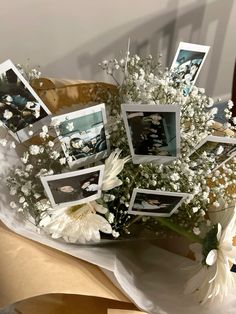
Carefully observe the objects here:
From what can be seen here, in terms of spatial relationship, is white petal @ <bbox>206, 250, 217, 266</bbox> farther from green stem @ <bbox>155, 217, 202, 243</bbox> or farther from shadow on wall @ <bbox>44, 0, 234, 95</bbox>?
shadow on wall @ <bbox>44, 0, 234, 95</bbox>

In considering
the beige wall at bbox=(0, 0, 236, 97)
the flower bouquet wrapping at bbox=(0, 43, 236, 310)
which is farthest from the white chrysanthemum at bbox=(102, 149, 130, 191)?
the beige wall at bbox=(0, 0, 236, 97)

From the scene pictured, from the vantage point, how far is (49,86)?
2.82 ft

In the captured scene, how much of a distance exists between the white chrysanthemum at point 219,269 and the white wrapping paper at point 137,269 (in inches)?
1.0

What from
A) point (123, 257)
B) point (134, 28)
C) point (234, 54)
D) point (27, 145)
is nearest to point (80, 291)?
point (123, 257)

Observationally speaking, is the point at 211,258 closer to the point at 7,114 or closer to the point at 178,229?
the point at 178,229

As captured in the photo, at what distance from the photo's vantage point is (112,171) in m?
0.72

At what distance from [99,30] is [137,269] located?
1.05 meters

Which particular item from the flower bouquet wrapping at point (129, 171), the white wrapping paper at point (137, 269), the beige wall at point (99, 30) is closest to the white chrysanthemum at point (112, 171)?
the flower bouquet wrapping at point (129, 171)

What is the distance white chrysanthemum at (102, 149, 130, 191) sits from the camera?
2.37 feet

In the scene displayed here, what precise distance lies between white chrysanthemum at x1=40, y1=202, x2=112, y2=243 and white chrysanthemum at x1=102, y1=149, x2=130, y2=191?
0.13ft

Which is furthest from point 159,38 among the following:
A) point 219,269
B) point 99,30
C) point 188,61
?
point 219,269

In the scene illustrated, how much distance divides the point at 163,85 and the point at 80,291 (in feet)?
1.02

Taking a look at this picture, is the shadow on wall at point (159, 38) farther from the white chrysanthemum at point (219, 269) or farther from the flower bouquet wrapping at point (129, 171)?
the white chrysanthemum at point (219, 269)

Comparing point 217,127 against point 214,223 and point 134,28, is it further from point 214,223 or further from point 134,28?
point 134,28
